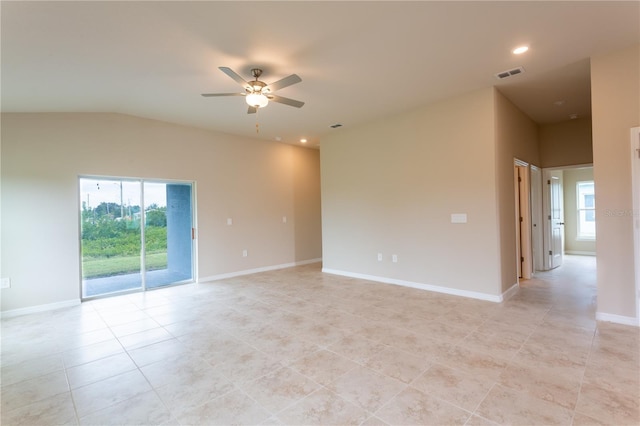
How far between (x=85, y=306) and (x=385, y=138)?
18.3 ft

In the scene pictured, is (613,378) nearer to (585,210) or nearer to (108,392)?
(108,392)

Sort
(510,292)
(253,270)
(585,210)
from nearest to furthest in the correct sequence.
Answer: (510,292), (253,270), (585,210)

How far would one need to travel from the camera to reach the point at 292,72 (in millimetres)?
3506

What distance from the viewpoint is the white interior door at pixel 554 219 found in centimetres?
630

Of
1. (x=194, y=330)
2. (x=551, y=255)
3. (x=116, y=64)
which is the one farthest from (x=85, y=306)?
(x=551, y=255)

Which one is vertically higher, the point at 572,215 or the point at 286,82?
the point at 286,82

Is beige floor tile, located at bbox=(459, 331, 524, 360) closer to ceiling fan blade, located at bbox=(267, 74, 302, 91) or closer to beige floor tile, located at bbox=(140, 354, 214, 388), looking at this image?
beige floor tile, located at bbox=(140, 354, 214, 388)

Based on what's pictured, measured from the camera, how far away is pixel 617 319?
327 cm

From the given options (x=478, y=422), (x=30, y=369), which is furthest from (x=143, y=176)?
(x=478, y=422)

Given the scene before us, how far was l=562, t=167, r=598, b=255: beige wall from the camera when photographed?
26.7 ft

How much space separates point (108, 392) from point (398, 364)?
230cm

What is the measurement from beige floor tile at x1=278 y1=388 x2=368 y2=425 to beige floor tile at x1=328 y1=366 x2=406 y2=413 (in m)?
0.07

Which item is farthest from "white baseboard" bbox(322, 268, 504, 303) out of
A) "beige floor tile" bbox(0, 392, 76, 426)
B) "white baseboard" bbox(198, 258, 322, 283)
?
"beige floor tile" bbox(0, 392, 76, 426)

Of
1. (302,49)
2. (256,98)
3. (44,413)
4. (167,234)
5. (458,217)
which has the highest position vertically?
(302,49)
